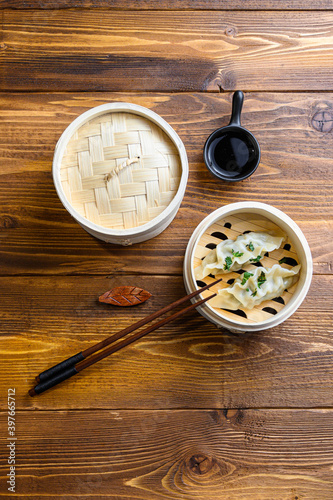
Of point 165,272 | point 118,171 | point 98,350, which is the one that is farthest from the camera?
point 165,272

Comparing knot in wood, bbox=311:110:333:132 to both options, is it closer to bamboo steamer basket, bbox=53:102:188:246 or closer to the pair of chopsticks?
bamboo steamer basket, bbox=53:102:188:246

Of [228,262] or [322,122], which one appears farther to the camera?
[322,122]

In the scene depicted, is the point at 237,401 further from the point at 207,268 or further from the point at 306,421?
the point at 207,268

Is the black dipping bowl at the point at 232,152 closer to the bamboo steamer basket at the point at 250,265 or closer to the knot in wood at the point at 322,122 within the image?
the bamboo steamer basket at the point at 250,265

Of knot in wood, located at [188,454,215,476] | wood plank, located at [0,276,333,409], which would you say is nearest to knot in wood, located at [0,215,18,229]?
wood plank, located at [0,276,333,409]

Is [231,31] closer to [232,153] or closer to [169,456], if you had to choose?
[232,153]

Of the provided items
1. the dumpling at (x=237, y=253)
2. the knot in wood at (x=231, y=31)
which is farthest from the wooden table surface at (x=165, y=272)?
the dumpling at (x=237, y=253)

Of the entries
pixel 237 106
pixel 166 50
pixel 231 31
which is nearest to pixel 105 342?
pixel 237 106

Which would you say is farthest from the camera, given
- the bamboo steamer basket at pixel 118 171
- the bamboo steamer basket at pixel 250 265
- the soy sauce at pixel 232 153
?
the soy sauce at pixel 232 153
